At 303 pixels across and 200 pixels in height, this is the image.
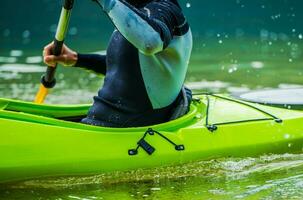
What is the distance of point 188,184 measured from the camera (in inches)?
136

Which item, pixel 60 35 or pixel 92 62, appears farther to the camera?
pixel 92 62

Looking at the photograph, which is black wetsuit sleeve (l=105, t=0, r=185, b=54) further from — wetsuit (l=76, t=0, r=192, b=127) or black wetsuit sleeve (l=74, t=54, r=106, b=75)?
black wetsuit sleeve (l=74, t=54, r=106, b=75)

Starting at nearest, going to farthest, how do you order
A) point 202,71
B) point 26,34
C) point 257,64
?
point 202,71
point 257,64
point 26,34

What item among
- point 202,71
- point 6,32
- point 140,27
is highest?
point 6,32

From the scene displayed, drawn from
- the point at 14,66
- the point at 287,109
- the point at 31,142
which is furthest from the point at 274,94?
the point at 14,66

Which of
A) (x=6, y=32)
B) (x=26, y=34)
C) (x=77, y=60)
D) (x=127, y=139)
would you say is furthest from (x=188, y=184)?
(x=6, y=32)

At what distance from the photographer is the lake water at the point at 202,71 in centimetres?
337

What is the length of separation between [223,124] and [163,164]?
38 cm

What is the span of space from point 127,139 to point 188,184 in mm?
316

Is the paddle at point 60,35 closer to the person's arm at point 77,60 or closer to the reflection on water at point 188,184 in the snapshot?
the person's arm at point 77,60

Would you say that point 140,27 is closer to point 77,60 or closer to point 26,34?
point 77,60

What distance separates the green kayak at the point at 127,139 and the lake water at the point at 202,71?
0.05m

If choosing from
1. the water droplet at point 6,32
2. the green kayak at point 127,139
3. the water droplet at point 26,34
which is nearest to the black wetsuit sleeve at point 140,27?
the green kayak at point 127,139

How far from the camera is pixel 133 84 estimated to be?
349 cm
